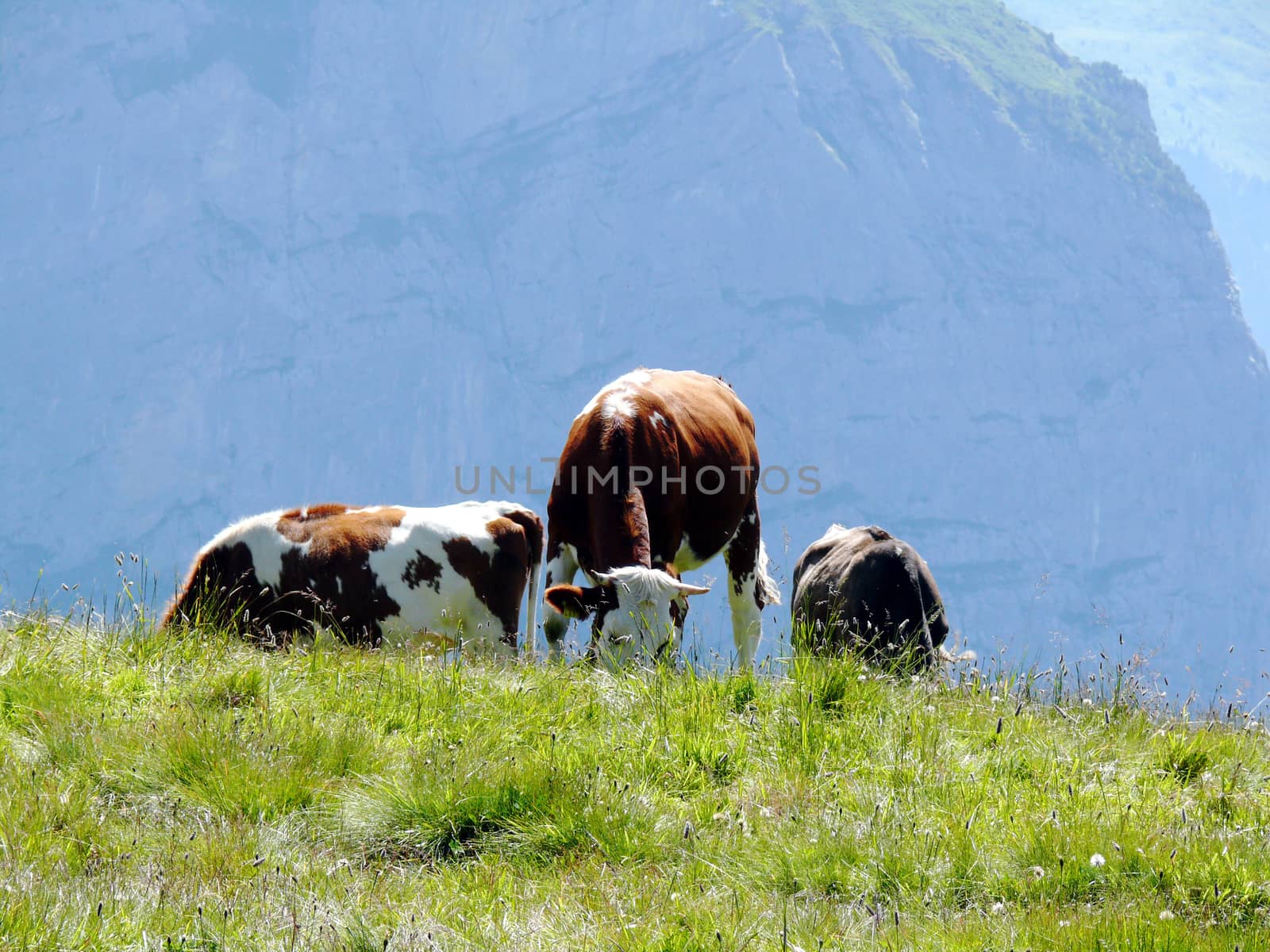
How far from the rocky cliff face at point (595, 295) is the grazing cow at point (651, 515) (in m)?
145

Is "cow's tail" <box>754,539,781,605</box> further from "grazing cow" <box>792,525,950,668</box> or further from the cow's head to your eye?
the cow's head

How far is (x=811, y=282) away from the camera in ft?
564

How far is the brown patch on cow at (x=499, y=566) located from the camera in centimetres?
931

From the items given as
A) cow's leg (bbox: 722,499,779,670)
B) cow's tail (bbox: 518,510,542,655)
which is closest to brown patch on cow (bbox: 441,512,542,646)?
cow's tail (bbox: 518,510,542,655)

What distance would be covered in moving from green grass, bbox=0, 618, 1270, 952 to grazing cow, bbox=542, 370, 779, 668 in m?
1.32


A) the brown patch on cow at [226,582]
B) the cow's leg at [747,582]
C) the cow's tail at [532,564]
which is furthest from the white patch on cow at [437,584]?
the cow's leg at [747,582]

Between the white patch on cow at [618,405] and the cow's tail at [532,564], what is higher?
the white patch on cow at [618,405]

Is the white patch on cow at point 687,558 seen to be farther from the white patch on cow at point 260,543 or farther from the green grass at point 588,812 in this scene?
the green grass at point 588,812

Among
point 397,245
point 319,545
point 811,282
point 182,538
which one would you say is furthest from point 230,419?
point 319,545

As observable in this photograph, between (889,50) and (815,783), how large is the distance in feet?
692

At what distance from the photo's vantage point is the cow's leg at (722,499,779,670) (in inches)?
380

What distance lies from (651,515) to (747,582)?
2.17 m

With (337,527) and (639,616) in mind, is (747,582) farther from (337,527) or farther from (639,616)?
(639,616)

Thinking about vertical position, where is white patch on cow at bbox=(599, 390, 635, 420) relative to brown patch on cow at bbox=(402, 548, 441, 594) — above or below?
above
